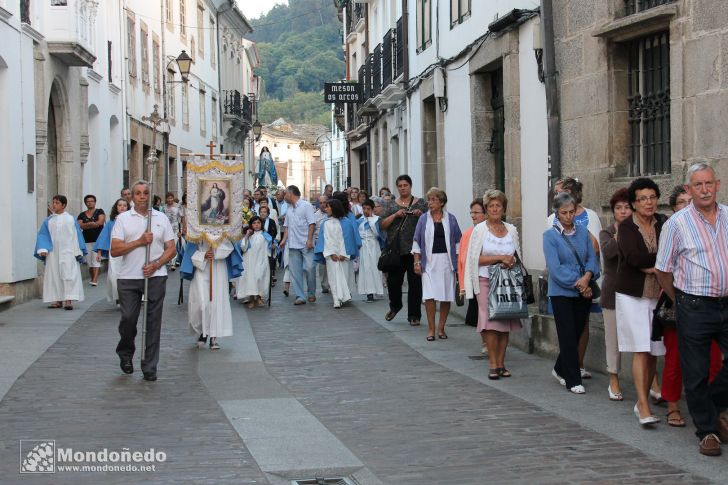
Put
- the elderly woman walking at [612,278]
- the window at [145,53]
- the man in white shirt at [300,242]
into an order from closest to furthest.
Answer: the elderly woman walking at [612,278]
the man in white shirt at [300,242]
the window at [145,53]

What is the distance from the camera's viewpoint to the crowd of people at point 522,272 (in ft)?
23.0

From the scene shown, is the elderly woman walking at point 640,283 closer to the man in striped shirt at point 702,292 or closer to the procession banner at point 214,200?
the man in striped shirt at point 702,292

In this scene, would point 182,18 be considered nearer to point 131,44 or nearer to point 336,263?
point 131,44

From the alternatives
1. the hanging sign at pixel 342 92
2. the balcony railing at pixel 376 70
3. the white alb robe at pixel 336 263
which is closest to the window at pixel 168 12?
the hanging sign at pixel 342 92

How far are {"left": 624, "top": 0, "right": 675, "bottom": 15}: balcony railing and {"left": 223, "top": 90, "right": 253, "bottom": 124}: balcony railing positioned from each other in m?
36.5

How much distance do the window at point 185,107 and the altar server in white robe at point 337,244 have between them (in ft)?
67.9

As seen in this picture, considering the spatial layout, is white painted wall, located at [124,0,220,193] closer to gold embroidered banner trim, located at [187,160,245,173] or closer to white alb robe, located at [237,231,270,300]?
white alb robe, located at [237,231,270,300]

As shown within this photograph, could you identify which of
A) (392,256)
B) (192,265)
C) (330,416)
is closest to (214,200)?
(192,265)

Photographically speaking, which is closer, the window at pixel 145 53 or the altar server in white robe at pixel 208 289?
the altar server in white robe at pixel 208 289

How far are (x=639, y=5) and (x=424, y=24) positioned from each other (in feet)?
36.8

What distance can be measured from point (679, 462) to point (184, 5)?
3382 centimetres

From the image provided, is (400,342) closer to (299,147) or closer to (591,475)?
(591,475)

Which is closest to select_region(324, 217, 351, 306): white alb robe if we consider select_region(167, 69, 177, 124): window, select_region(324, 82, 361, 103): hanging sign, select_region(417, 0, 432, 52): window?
select_region(417, 0, 432, 52): window

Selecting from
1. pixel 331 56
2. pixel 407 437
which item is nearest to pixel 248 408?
pixel 407 437
